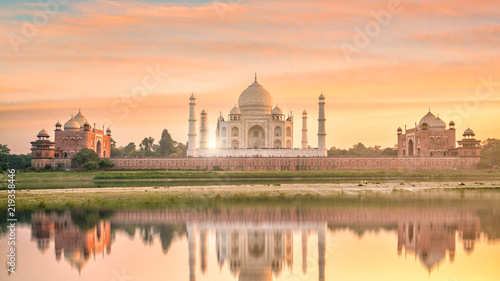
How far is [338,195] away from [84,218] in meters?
15.1

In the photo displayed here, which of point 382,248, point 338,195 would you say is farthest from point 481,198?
point 382,248

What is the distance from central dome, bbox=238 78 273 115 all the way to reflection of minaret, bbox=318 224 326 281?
51.0 meters

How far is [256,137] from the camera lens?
73312 mm

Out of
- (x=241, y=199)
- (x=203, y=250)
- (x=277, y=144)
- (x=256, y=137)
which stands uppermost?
(x=256, y=137)

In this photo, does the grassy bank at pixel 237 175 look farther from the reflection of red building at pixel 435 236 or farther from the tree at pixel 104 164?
the reflection of red building at pixel 435 236

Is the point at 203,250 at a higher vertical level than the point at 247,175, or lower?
lower

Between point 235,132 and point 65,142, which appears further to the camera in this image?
point 235,132

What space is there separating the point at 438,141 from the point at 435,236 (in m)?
53.1

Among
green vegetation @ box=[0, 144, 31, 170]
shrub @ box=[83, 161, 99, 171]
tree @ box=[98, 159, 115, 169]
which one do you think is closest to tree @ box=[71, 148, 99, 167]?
tree @ box=[98, 159, 115, 169]

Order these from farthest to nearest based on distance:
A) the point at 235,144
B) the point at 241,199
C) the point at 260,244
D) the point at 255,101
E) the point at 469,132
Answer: the point at 255,101
the point at 235,144
the point at 469,132
the point at 241,199
the point at 260,244

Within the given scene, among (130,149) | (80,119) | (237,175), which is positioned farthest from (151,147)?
(237,175)

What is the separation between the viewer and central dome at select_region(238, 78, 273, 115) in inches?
2857

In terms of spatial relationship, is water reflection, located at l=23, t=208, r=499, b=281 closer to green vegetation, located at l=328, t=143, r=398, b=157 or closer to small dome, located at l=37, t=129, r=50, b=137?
→ small dome, located at l=37, t=129, r=50, b=137

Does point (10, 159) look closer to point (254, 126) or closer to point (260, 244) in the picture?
point (254, 126)
